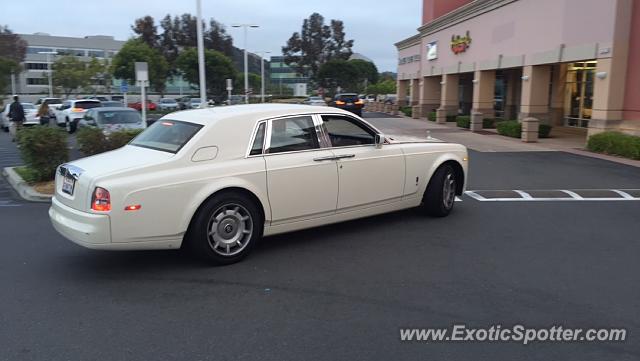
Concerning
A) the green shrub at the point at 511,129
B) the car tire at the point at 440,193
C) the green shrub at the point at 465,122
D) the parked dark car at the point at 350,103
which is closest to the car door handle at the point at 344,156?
the car tire at the point at 440,193

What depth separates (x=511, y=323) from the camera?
4.29 m

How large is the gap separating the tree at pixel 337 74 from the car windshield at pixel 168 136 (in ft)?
231

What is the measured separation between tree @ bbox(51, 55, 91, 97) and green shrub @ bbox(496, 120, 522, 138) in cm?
5473

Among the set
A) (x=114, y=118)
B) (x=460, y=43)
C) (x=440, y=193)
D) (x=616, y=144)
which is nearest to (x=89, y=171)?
(x=440, y=193)

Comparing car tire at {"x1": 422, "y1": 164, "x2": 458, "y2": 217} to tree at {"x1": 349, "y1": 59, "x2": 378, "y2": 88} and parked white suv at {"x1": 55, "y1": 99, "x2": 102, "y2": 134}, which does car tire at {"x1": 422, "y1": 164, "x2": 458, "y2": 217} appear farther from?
tree at {"x1": 349, "y1": 59, "x2": 378, "y2": 88}

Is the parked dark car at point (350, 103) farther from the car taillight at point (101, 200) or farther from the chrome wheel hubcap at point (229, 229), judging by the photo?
the car taillight at point (101, 200)

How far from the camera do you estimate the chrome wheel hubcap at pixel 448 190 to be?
768 centimetres

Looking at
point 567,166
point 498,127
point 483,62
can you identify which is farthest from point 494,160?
point 483,62

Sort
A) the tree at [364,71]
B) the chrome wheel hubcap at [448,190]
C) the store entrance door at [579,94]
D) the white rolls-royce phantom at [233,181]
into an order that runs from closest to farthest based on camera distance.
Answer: the white rolls-royce phantom at [233,181] → the chrome wheel hubcap at [448,190] → the store entrance door at [579,94] → the tree at [364,71]

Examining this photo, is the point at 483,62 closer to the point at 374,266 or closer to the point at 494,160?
the point at 494,160

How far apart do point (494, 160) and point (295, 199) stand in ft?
32.3

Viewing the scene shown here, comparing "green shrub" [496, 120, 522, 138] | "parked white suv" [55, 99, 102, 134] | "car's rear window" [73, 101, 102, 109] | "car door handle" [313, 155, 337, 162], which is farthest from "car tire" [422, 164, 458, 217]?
"car's rear window" [73, 101, 102, 109]

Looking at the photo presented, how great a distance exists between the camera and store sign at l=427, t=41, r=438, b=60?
3383 cm

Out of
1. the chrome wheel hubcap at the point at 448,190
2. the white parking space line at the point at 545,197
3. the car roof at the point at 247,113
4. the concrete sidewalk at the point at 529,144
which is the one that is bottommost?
the white parking space line at the point at 545,197
